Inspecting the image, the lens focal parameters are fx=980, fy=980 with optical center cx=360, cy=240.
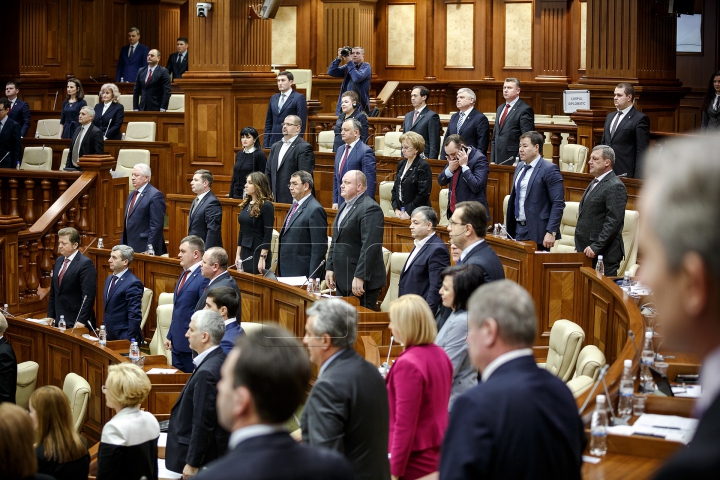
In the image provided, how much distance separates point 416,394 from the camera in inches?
135

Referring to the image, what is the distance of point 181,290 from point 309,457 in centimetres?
493

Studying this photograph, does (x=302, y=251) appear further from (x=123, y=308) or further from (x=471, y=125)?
(x=471, y=125)

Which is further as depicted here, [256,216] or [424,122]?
[424,122]

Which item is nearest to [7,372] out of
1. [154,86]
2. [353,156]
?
[353,156]

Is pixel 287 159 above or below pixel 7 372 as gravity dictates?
above

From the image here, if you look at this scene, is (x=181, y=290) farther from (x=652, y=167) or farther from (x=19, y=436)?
(x=652, y=167)

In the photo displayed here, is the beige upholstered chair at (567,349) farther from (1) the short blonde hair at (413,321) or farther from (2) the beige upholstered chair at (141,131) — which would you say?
(2) the beige upholstered chair at (141,131)

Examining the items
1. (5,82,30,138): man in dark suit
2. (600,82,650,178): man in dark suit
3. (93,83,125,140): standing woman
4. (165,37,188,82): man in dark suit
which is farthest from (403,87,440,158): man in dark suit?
(165,37,188,82): man in dark suit

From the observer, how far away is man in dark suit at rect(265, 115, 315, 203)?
7484 mm

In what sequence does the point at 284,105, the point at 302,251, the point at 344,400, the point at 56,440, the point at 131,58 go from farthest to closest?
the point at 131,58
the point at 284,105
the point at 302,251
the point at 56,440
the point at 344,400

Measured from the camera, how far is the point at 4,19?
558 inches

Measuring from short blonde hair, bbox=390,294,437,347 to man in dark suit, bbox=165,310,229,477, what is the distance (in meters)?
1.29

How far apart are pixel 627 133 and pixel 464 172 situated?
1.71 meters

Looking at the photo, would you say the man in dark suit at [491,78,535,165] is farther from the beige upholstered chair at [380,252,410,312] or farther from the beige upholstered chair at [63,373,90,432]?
the beige upholstered chair at [63,373,90,432]
